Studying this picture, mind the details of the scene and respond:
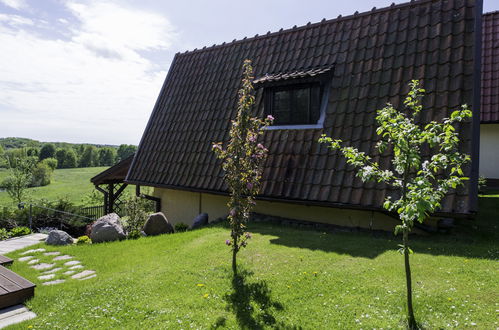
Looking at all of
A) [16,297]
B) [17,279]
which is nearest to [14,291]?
[16,297]

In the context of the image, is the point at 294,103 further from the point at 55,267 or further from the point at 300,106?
the point at 55,267

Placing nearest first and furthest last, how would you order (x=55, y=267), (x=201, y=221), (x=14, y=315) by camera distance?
(x=14, y=315), (x=55, y=267), (x=201, y=221)

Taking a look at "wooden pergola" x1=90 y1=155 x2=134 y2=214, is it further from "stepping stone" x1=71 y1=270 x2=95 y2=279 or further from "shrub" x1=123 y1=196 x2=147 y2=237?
"stepping stone" x1=71 y1=270 x2=95 y2=279

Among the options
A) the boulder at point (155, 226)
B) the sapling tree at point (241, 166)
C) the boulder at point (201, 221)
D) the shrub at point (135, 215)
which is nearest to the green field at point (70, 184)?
the shrub at point (135, 215)

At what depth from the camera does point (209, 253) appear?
7211 mm

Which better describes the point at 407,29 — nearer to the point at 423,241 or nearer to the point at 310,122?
the point at 310,122

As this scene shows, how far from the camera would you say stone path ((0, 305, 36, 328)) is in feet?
17.3

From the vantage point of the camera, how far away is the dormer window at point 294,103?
9680 millimetres

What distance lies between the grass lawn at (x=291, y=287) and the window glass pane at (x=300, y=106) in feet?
12.4

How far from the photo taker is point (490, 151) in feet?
43.2

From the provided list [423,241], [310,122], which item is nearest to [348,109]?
[310,122]

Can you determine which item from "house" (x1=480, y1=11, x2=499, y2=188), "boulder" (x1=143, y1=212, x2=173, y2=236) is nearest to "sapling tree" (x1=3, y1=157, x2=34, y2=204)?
"boulder" (x1=143, y1=212, x2=173, y2=236)

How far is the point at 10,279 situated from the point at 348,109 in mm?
8996

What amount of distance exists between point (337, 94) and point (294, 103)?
1.39 m
